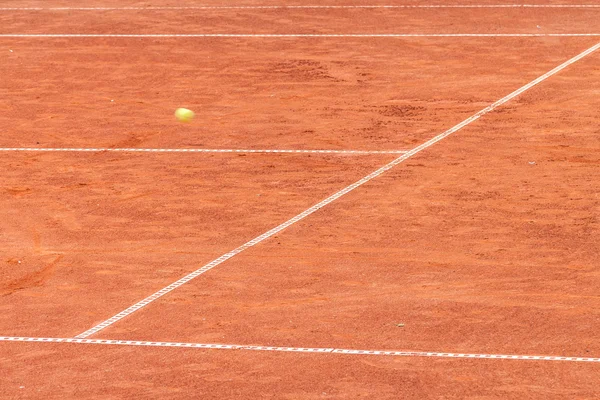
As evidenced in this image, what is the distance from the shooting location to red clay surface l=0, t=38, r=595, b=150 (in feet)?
52.6

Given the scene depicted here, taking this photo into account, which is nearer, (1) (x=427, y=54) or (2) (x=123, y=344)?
(2) (x=123, y=344)

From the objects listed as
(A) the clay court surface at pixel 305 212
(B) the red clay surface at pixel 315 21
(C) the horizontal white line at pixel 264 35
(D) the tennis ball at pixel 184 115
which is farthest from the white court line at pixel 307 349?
(B) the red clay surface at pixel 315 21

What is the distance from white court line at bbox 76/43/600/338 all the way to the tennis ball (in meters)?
3.46

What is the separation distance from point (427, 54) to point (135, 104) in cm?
500

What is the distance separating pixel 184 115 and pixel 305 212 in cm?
457

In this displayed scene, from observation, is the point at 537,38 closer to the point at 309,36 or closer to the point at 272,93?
the point at 309,36

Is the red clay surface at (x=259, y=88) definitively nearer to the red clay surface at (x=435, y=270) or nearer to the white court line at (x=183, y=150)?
the white court line at (x=183, y=150)

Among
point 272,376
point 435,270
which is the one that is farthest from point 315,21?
point 272,376

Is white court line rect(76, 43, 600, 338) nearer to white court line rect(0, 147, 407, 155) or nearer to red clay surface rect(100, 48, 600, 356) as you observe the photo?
red clay surface rect(100, 48, 600, 356)

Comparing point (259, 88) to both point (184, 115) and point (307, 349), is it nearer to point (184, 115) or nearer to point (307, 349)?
point (184, 115)

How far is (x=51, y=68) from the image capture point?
20172mm

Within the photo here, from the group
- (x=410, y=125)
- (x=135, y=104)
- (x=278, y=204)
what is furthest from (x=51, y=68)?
(x=278, y=204)

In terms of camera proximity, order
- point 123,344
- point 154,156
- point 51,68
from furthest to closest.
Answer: point 51,68 → point 154,156 → point 123,344

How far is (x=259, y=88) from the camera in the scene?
18.2 metres
